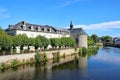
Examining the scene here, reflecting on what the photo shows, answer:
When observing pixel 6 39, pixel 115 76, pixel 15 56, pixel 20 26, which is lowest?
pixel 115 76

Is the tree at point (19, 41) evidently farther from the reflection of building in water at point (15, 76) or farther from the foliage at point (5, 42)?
the reflection of building in water at point (15, 76)

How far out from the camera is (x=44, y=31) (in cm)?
5422

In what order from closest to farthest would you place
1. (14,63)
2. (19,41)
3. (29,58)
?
(14,63)
(29,58)
(19,41)

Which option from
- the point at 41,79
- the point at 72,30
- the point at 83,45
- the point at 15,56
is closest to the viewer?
the point at 41,79

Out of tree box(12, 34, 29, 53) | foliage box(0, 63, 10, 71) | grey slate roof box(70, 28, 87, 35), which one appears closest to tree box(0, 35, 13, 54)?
tree box(12, 34, 29, 53)

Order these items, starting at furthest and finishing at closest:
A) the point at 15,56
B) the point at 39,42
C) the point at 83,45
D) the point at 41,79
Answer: the point at 83,45, the point at 39,42, the point at 15,56, the point at 41,79

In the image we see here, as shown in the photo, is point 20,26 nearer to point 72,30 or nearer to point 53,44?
point 53,44

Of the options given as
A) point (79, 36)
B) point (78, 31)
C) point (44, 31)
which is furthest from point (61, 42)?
point (78, 31)

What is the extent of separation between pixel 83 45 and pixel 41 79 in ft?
140

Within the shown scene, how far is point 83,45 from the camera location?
63844 mm

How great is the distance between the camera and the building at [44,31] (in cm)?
4627

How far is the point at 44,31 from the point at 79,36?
50.4 ft

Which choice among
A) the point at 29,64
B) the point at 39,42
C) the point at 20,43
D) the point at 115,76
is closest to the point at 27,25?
the point at 39,42

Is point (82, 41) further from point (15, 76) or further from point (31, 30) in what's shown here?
point (15, 76)
